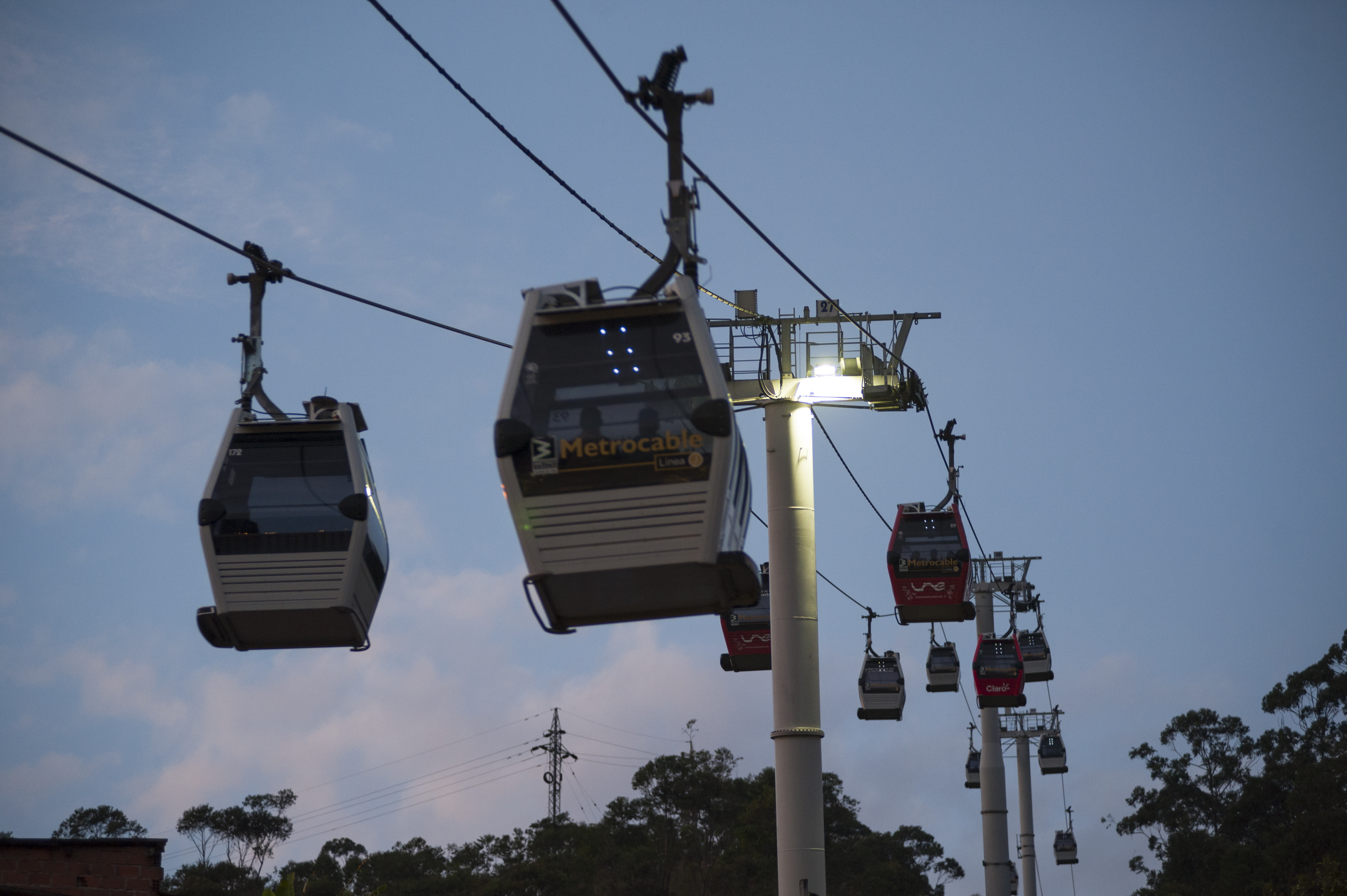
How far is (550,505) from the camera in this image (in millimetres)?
7738

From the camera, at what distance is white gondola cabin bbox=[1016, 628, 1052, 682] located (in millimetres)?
30734

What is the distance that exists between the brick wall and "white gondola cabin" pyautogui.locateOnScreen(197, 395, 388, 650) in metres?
4.28

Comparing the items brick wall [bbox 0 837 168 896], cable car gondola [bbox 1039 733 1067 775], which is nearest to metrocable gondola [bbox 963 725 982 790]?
cable car gondola [bbox 1039 733 1067 775]

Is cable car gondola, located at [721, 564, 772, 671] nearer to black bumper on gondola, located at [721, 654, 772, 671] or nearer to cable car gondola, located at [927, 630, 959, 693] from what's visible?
black bumper on gondola, located at [721, 654, 772, 671]

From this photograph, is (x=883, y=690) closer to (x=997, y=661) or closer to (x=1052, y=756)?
(x=997, y=661)

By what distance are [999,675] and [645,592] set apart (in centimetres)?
1994

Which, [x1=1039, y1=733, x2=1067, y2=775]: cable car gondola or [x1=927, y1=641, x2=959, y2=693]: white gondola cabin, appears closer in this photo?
[x1=927, y1=641, x2=959, y2=693]: white gondola cabin

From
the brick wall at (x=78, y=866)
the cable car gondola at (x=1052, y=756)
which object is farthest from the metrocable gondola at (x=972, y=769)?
the brick wall at (x=78, y=866)

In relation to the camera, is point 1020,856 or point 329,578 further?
point 1020,856

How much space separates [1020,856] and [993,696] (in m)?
19.5

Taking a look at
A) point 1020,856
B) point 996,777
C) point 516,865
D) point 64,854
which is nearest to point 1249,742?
point 1020,856

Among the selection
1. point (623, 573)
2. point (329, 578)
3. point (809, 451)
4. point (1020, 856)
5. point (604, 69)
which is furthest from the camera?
point (1020, 856)

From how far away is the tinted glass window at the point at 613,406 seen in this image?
7699 millimetres

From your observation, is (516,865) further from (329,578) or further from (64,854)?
(329,578)
